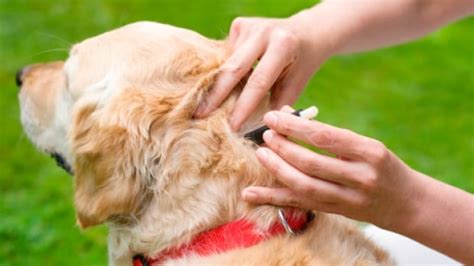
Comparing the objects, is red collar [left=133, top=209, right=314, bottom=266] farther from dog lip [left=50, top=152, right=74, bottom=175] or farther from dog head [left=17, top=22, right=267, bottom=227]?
dog lip [left=50, top=152, right=74, bottom=175]

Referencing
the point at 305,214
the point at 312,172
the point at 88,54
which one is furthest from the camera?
the point at 88,54

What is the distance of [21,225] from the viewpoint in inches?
172

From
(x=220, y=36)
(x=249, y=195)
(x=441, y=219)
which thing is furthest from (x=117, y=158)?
(x=220, y=36)

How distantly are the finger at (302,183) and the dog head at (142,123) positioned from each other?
17 centimetres

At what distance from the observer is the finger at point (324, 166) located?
2.12 meters

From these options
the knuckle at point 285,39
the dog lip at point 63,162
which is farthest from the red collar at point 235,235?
the dog lip at point 63,162

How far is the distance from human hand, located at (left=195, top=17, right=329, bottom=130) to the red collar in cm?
30

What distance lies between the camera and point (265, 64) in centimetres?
253

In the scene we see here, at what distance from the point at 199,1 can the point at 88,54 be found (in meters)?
4.26

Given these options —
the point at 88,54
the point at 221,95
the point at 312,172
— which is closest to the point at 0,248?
the point at 88,54

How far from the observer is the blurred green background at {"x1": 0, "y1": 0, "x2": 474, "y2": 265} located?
4387 millimetres

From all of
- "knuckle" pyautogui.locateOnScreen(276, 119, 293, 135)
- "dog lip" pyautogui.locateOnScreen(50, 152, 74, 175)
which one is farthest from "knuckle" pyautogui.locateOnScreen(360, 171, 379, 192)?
"dog lip" pyautogui.locateOnScreen(50, 152, 74, 175)

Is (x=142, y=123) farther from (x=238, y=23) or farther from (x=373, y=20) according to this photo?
(x=373, y=20)

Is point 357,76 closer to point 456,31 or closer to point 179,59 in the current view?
point 456,31
